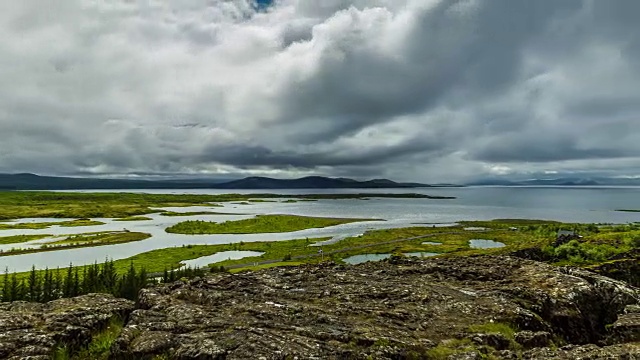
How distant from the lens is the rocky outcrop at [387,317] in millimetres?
16891

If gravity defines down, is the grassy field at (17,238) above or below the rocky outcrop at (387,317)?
below

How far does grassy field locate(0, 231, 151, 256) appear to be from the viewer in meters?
112

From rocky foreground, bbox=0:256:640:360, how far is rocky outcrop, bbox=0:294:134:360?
0.05m

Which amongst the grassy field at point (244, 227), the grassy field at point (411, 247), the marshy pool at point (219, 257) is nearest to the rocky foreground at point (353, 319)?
the grassy field at point (411, 247)

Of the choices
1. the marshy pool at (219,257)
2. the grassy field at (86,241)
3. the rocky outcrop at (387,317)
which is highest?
the rocky outcrop at (387,317)

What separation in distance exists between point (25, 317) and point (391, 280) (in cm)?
2223

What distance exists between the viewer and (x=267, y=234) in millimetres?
161000

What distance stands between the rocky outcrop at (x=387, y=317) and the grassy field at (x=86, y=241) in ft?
373

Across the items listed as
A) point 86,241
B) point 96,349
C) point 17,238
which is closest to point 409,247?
point 86,241

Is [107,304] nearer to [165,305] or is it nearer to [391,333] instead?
[165,305]

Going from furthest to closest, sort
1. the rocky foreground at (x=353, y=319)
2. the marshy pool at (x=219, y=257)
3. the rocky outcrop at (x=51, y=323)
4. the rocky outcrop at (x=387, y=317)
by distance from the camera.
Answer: the marshy pool at (x=219, y=257) < the rocky outcrop at (x=387, y=317) < the rocky foreground at (x=353, y=319) < the rocky outcrop at (x=51, y=323)

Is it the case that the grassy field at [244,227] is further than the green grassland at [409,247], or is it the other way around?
the grassy field at [244,227]

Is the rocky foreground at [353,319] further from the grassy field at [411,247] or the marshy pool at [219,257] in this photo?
the marshy pool at [219,257]

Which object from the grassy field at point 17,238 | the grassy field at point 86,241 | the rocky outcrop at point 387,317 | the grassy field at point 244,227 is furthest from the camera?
the grassy field at point 244,227
